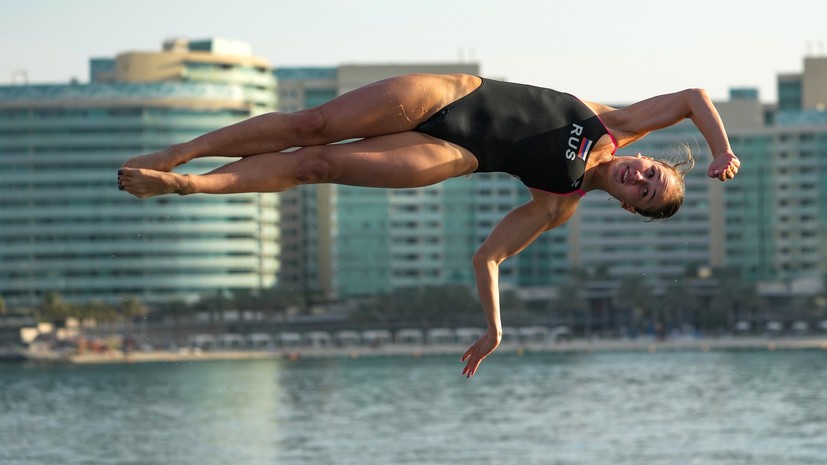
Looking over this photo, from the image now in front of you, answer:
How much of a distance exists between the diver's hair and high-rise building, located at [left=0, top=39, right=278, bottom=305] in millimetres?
166249

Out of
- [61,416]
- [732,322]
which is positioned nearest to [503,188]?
[732,322]

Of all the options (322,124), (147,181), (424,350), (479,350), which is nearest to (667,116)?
(479,350)

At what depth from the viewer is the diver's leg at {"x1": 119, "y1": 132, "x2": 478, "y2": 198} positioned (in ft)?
32.0

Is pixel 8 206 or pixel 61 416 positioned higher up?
pixel 8 206

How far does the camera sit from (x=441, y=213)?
190625mm

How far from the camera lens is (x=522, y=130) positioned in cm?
1025

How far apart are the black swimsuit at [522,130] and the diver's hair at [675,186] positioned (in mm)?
547

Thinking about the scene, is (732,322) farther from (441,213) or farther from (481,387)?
(481,387)

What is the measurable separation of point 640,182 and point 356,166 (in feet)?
6.63

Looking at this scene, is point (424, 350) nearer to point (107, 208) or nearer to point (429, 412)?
point (107, 208)

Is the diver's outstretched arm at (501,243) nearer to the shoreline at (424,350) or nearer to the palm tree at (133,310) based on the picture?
the shoreline at (424,350)

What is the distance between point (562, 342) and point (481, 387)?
1934 inches

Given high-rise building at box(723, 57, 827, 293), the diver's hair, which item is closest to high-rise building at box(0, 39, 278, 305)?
high-rise building at box(723, 57, 827, 293)

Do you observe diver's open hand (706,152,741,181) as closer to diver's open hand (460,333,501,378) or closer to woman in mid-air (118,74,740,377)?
woman in mid-air (118,74,740,377)
